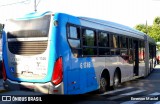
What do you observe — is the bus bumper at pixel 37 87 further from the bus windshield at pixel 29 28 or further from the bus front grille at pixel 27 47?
the bus windshield at pixel 29 28

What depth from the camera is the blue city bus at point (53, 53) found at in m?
8.88

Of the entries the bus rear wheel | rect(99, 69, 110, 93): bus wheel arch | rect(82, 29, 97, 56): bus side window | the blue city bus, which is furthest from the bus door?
rect(82, 29, 97, 56): bus side window

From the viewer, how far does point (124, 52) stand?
14.8 meters

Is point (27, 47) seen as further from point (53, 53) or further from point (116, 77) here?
point (116, 77)

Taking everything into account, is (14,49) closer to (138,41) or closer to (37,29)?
(37,29)

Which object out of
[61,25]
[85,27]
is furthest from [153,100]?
[61,25]

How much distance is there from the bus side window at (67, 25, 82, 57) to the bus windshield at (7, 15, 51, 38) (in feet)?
2.36

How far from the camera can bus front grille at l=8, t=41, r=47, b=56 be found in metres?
9.17

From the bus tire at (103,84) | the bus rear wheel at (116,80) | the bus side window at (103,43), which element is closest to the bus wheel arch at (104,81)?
the bus tire at (103,84)

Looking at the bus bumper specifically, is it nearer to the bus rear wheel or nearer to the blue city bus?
the blue city bus

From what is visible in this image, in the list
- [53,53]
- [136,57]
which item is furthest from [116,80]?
[53,53]

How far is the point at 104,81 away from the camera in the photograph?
12211 millimetres

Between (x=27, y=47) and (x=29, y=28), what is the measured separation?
57 centimetres

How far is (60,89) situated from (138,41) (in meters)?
10.2
